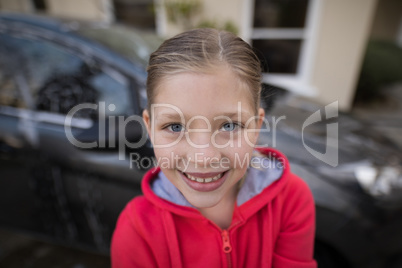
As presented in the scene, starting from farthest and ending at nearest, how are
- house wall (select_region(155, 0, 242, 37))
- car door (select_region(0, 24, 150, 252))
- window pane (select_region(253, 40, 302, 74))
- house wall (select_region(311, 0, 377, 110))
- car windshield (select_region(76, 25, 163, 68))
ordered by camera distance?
window pane (select_region(253, 40, 302, 74)), house wall (select_region(155, 0, 242, 37)), house wall (select_region(311, 0, 377, 110)), car windshield (select_region(76, 25, 163, 68)), car door (select_region(0, 24, 150, 252))

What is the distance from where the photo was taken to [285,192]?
41.5 inches

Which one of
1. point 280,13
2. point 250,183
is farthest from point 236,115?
point 280,13

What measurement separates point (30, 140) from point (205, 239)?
4.73 ft

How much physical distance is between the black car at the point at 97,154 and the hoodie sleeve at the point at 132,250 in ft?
2.11

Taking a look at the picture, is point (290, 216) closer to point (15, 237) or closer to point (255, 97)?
point (255, 97)

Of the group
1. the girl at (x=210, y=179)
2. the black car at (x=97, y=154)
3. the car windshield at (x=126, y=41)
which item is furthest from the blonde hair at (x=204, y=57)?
the car windshield at (x=126, y=41)

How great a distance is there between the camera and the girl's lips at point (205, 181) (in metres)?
0.87

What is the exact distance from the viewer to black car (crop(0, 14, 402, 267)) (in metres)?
1.51

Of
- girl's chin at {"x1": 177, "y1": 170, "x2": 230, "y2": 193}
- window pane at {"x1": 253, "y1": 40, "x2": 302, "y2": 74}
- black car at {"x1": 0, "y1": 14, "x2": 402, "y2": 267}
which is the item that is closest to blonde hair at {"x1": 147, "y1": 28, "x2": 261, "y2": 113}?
girl's chin at {"x1": 177, "y1": 170, "x2": 230, "y2": 193}

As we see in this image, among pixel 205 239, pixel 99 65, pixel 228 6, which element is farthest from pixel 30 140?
pixel 228 6

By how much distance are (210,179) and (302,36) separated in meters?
4.85

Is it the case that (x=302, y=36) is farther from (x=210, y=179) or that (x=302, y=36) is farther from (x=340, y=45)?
(x=210, y=179)

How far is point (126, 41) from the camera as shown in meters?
2.16

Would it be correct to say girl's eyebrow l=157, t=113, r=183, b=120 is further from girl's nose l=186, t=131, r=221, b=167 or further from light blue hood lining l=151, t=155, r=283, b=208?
light blue hood lining l=151, t=155, r=283, b=208
